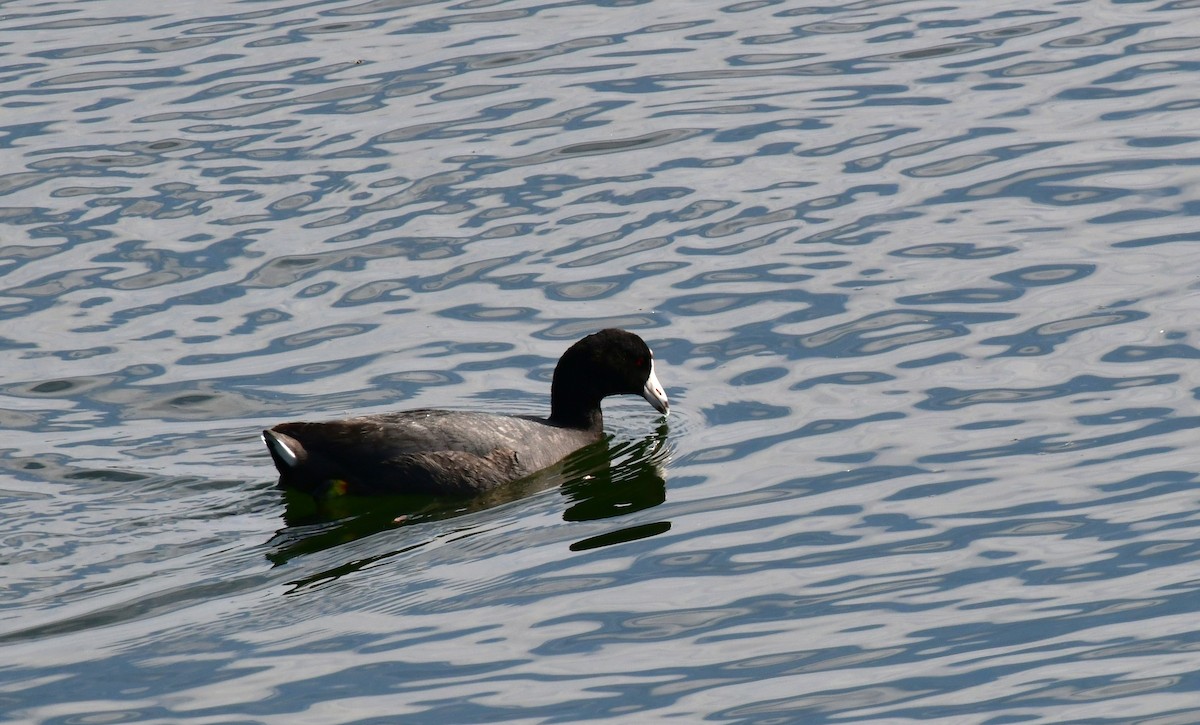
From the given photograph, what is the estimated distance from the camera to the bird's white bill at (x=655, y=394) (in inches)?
521

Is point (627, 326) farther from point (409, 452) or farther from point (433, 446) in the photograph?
point (409, 452)

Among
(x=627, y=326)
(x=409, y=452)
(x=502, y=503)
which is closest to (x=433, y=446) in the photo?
(x=409, y=452)

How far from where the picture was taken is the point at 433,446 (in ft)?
39.7

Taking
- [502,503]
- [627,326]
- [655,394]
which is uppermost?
[627,326]

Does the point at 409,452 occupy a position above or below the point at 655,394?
above

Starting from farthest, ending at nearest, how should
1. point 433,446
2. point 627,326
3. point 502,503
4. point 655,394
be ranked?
point 627,326, point 655,394, point 433,446, point 502,503

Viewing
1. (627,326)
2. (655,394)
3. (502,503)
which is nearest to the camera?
(502,503)

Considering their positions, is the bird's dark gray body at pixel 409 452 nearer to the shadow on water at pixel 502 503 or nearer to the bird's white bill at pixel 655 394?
Answer: the shadow on water at pixel 502 503

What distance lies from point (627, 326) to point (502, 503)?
2807 mm

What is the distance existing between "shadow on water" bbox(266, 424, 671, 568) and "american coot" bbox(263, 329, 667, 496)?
9 cm

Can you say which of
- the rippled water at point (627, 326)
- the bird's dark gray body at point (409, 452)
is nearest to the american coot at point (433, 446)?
the bird's dark gray body at point (409, 452)

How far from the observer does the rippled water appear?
9.28m

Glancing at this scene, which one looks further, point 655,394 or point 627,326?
point 627,326

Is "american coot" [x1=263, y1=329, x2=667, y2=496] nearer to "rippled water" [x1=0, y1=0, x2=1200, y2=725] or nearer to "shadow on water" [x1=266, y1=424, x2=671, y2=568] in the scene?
"shadow on water" [x1=266, y1=424, x2=671, y2=568]
